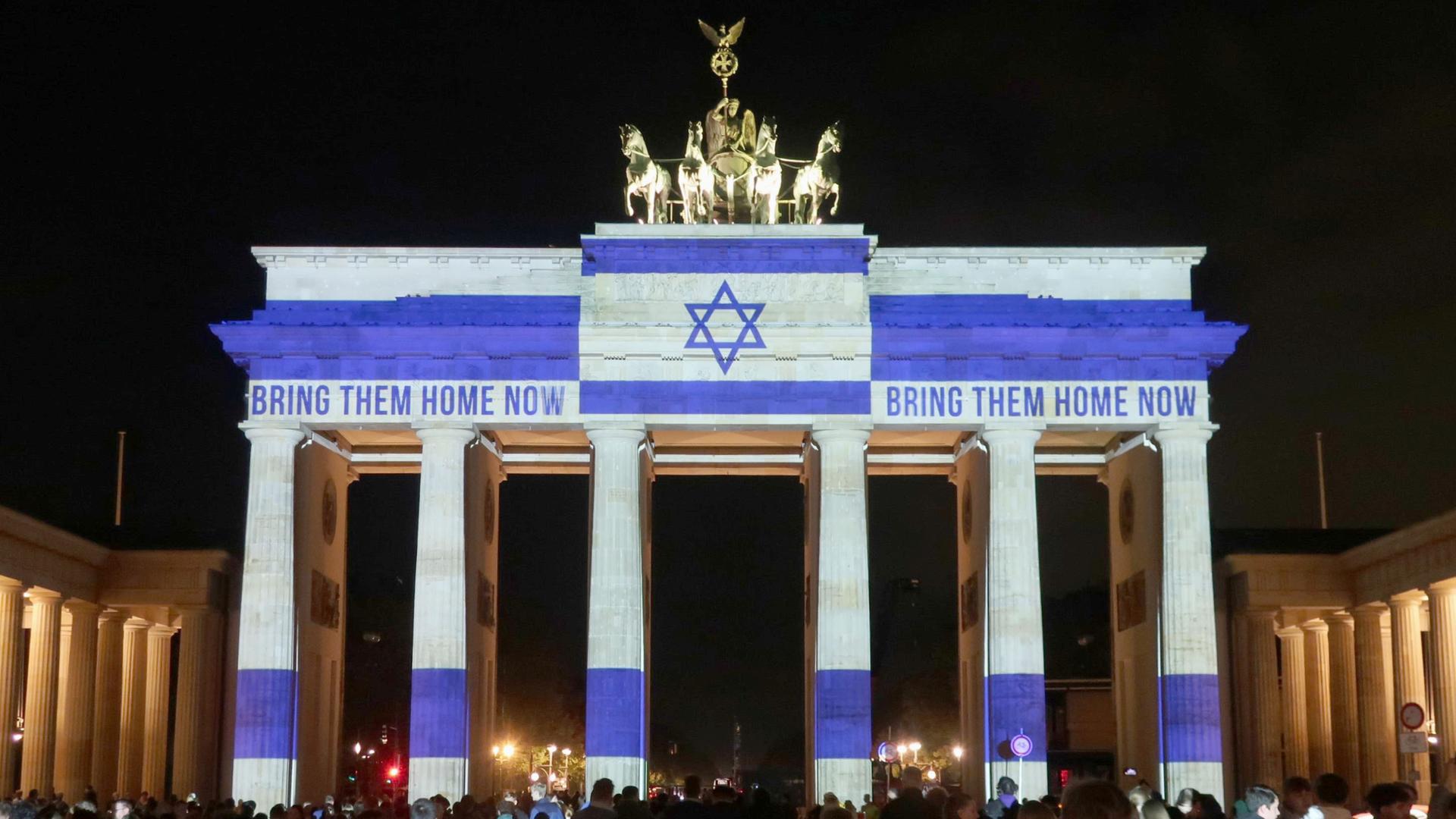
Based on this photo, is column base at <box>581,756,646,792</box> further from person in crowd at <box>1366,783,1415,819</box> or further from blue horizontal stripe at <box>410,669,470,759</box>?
person in crowd at <box>1366,783,1415,819</box>

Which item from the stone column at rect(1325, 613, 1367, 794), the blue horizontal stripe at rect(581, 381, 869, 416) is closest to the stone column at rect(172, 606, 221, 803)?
the blue horizontal stripe at rect(581, 381, 869, 416)

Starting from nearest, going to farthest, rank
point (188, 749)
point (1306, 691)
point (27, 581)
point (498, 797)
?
point (498, 797)
point (27, 581)
point (188, 749)
point (1306, 691)

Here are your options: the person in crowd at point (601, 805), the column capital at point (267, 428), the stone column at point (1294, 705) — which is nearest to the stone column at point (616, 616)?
the column capital at point (267, 428)

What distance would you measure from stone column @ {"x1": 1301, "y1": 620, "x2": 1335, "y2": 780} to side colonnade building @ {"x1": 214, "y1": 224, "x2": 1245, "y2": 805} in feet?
55.4

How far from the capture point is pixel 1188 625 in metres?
57.5

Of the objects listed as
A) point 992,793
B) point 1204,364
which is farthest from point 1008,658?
point 1204,364

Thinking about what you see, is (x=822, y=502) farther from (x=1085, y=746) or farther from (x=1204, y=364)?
(x=1085, y=746)

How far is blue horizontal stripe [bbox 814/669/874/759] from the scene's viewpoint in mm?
57156

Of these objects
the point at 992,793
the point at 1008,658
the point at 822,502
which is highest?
the point at 822,502

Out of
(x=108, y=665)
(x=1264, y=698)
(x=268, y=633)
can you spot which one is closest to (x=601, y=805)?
(x=268, y=633)

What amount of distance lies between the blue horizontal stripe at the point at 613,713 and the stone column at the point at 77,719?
20472mm

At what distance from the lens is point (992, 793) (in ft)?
187

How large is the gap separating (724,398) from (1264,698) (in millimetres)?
25061

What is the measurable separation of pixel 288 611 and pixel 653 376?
12.8m
